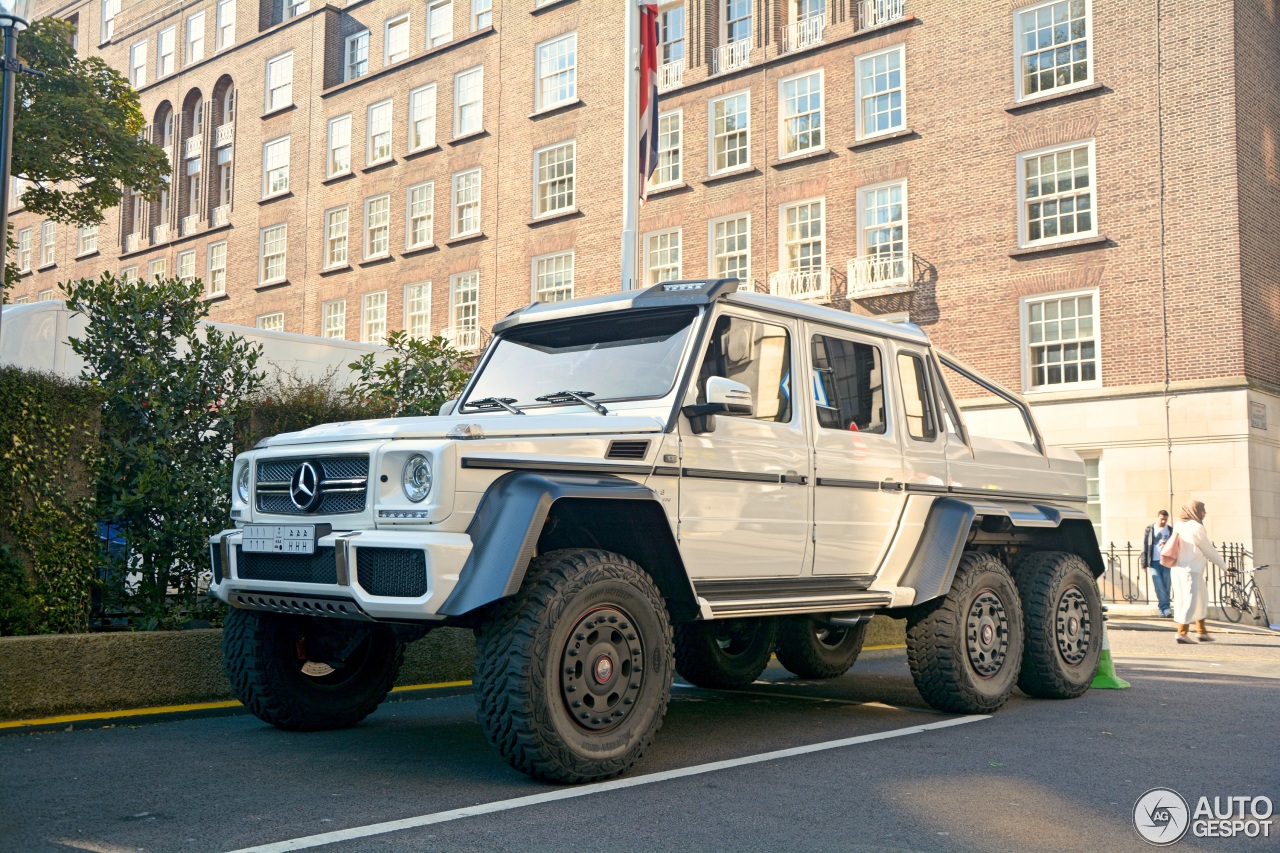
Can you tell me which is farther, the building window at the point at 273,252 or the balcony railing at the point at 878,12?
the building window at the point at 273,252

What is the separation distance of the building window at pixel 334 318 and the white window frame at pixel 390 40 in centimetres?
798

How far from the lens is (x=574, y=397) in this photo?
6473mm

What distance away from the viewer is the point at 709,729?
24.8 ft

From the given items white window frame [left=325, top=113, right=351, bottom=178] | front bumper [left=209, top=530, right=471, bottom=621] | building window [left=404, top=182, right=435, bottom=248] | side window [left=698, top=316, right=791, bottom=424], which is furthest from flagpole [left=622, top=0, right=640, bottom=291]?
white window frame [left=325, top=113, right=351, bottom=178]

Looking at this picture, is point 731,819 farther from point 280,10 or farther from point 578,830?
point 280,10

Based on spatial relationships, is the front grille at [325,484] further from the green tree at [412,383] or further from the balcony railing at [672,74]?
the balcony railing at [672,74]

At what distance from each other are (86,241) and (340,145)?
15.6 meters

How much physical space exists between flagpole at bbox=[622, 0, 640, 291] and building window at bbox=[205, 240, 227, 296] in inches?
1252

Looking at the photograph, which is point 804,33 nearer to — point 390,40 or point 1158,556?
point 1158,556

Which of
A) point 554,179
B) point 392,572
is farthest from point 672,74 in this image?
point 392,572

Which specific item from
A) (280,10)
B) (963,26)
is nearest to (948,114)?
(963,26)

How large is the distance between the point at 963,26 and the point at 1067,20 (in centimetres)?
225

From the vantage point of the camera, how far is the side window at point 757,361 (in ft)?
22.2

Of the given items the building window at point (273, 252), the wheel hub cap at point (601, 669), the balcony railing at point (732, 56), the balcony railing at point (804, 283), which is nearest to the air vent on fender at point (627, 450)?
the wheel hub cap at point (601, 669)
